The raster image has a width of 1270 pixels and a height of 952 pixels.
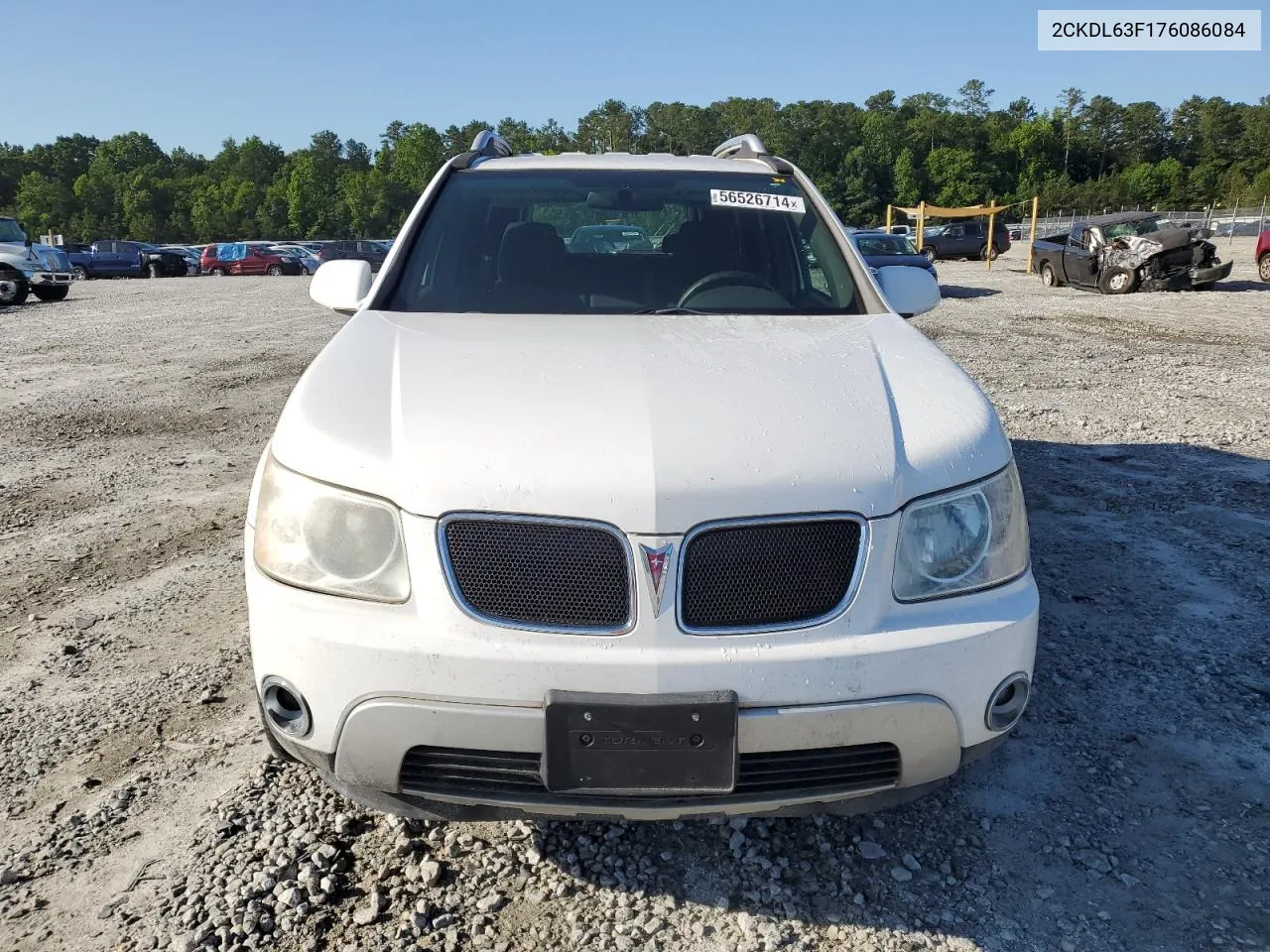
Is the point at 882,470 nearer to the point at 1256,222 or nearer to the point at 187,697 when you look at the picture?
the point at 187,697

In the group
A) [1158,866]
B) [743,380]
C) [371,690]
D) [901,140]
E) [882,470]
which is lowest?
[1158,866]

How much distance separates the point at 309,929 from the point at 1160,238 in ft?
67.5

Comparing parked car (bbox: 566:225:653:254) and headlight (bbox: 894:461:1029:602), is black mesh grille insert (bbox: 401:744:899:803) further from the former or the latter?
parked car (bbox: 566:225:653:254)

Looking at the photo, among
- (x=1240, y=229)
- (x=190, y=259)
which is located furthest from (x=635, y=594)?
(x=1240, y=229)

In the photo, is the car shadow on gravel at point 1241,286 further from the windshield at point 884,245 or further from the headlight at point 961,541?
the headlight at point 961,541

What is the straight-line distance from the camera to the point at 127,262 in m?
41.7

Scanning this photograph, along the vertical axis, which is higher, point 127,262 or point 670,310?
point 127,262

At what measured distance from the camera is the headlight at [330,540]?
1922 millimetres

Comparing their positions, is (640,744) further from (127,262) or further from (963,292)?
(127,262)

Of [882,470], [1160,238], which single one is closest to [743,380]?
[882,470]

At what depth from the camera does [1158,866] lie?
2293 mm

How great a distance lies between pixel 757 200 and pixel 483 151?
1.33 meters

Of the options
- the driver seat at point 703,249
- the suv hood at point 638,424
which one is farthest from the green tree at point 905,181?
the suv hood at point 638,424

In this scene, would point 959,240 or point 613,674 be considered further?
point 959,240
